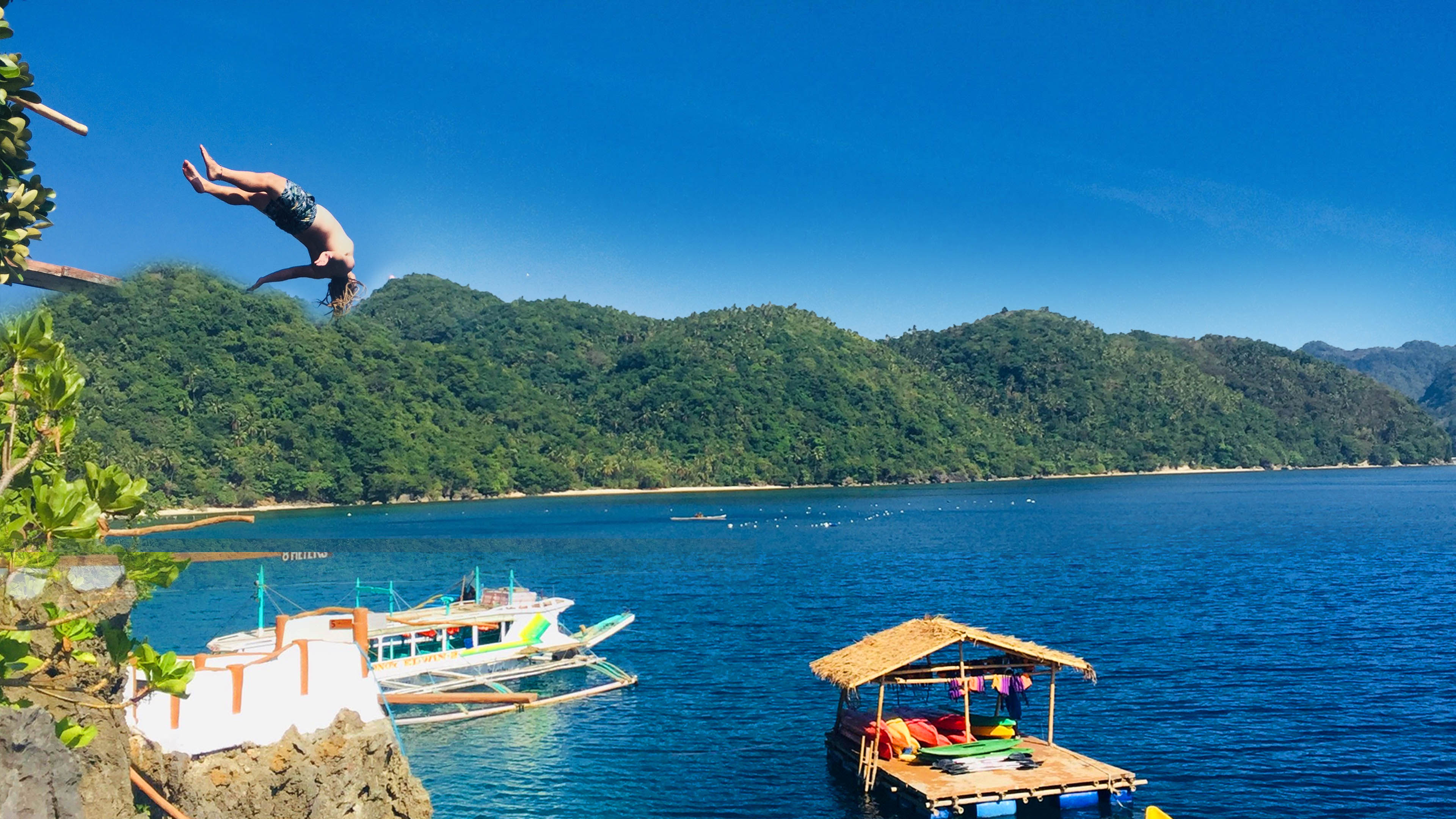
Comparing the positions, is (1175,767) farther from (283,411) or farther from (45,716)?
(283,411)

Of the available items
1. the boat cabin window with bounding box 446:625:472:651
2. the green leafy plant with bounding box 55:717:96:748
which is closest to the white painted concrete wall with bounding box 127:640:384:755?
the green leafy plant with bounding box 55:717:96:748

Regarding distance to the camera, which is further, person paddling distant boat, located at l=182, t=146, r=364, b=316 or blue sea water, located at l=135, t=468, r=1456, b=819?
blue sea water, located at l=135, t=468, r=1456, b=819

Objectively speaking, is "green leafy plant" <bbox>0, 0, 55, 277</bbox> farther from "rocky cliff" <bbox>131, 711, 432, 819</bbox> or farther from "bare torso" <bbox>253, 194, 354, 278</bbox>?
"rocky cliff" <bbox>131, 711, 432, 819</bbox>

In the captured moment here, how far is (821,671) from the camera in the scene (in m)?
24.1

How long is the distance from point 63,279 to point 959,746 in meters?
20.0

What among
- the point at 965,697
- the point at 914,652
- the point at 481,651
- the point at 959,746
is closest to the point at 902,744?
the point at 959,746

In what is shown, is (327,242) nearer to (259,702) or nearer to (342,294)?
(342,294)

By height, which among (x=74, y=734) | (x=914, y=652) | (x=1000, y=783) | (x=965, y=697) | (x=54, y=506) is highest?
(x=54, y=506)

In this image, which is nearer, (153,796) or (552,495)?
(153,796)

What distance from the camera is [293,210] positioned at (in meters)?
4.01

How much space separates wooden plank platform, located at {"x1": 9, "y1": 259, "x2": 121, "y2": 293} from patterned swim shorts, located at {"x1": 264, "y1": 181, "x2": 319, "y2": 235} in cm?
208

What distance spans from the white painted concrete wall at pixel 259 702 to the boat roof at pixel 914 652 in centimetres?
1082

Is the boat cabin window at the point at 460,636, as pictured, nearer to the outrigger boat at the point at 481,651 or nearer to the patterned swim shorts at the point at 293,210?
the outrigger boat at the point at 481,651

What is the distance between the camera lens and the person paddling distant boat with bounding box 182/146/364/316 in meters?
4.00
